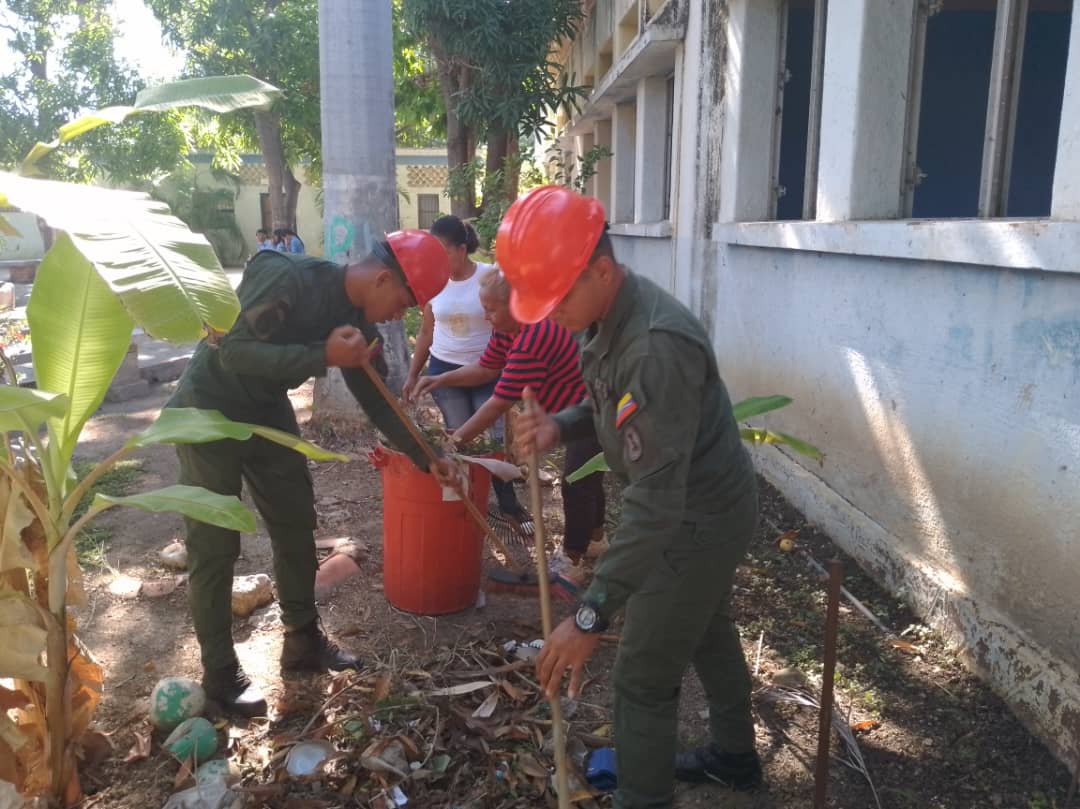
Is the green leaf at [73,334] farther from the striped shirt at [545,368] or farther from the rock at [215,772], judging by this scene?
the striped shirt at [545,368]

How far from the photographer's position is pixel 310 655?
11.5 ft

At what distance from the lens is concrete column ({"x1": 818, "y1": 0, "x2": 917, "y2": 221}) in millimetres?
4289

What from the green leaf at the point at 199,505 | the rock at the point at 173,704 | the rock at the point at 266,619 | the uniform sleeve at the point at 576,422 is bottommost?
the rock at the point at 266,619

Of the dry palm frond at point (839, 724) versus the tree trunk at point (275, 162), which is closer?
the dry palm frond at point (839, 724)

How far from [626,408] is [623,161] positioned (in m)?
9.69

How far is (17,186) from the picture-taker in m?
2.07

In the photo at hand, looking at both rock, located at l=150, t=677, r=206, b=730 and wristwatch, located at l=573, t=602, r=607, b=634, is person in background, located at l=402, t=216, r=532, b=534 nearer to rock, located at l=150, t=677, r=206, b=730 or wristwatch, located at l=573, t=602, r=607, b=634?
rock, located at l=150, t=677, r=206, b=730

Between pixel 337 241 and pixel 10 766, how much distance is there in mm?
4863

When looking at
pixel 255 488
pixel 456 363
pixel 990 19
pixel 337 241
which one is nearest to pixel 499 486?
pixel 456 363

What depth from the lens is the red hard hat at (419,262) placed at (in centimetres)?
318

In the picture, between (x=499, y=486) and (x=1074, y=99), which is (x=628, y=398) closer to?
(x=1074, y=99)

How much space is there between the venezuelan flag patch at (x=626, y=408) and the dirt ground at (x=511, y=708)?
56.3 inches

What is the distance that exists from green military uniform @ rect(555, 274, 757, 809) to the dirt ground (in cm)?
61

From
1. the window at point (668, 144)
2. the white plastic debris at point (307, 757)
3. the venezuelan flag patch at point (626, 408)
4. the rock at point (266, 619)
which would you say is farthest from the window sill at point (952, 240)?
the window at point (668, 144)
